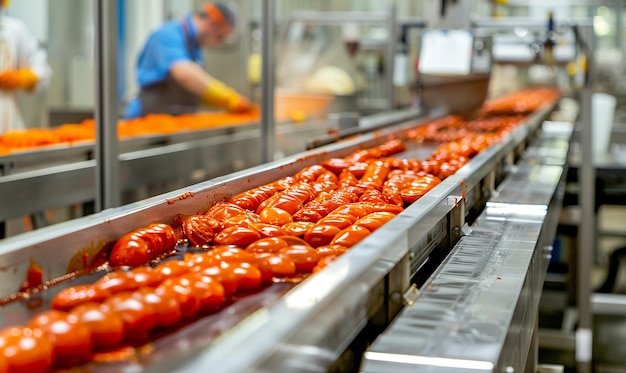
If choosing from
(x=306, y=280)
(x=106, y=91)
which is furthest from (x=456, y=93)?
(x=306, y=280)

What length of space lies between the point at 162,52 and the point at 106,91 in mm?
3296

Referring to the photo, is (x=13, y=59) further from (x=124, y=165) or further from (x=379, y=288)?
(x=379, y=288)

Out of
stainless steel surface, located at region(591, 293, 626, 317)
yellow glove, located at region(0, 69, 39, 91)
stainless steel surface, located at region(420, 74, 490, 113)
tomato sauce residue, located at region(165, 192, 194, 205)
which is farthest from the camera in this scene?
stainless steel surface, located at region(420, 74, 490, 113)

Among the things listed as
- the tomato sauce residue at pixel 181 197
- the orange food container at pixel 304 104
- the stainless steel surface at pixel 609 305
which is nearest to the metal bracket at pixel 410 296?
the tomato sauce residue at pixel 181 197

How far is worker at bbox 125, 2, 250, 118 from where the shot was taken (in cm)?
639

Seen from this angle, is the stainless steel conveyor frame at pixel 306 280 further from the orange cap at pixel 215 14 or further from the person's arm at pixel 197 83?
the orange cap at pixel 215 14

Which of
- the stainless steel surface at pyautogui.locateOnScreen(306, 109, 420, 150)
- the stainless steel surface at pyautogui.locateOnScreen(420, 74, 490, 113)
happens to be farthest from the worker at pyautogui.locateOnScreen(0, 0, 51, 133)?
the stainless steel surface at pyautogui.locateOnScreen(420, 74, 490, 113)

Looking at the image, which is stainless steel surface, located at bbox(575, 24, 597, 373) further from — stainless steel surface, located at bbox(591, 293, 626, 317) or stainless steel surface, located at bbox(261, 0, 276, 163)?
stainless steel surface, located at bbox(261, 0, 276, 163)

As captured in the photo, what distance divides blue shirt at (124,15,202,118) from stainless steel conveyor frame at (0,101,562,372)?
163 inches

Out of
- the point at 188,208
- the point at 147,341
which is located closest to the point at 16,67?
the point at 188,208

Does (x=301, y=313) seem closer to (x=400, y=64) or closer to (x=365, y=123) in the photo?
(x=365, y=123)

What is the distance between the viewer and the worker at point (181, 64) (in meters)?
6.39

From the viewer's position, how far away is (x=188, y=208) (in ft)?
6.34

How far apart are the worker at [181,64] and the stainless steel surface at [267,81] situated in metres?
1.65
